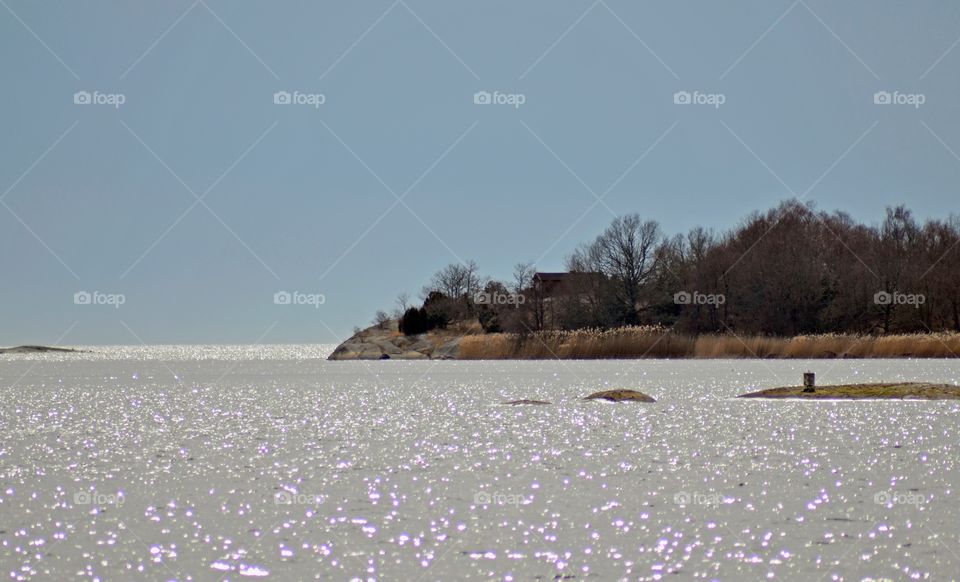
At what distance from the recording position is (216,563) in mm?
7578

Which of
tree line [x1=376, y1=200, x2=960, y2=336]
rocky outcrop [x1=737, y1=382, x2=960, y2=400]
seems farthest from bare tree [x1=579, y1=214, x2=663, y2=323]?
rocky outcrop [x1=737, y1=382, x2=960, y2=400]

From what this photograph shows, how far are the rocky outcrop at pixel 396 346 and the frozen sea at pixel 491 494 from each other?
154 feet

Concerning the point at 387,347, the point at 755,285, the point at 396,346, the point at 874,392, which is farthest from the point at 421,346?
the point at 874,392

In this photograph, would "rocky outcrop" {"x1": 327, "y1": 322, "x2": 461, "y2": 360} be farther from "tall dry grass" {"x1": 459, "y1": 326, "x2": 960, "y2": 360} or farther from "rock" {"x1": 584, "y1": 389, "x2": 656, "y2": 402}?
"rock" {"x1": 584, "y1": 389, "x2": 656, "y2": 402}

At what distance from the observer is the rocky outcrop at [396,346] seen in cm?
6881

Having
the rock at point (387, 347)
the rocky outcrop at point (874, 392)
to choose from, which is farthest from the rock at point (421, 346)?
the rocky outcrop at point (874, 392)

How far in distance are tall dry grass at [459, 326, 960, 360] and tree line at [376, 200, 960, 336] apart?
10.2 m

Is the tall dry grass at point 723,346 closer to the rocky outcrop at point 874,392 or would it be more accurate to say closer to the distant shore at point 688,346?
the distant shore at point 688,346

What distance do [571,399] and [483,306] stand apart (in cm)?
5094

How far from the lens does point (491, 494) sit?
10.5 meters

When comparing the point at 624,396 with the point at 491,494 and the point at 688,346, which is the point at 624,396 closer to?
the point at 491,494

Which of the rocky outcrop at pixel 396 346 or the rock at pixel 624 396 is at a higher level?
the rocky outcrop at pixel 396 346

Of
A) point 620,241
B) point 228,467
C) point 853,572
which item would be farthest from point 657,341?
point 853,572

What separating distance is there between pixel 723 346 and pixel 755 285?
14003mm
